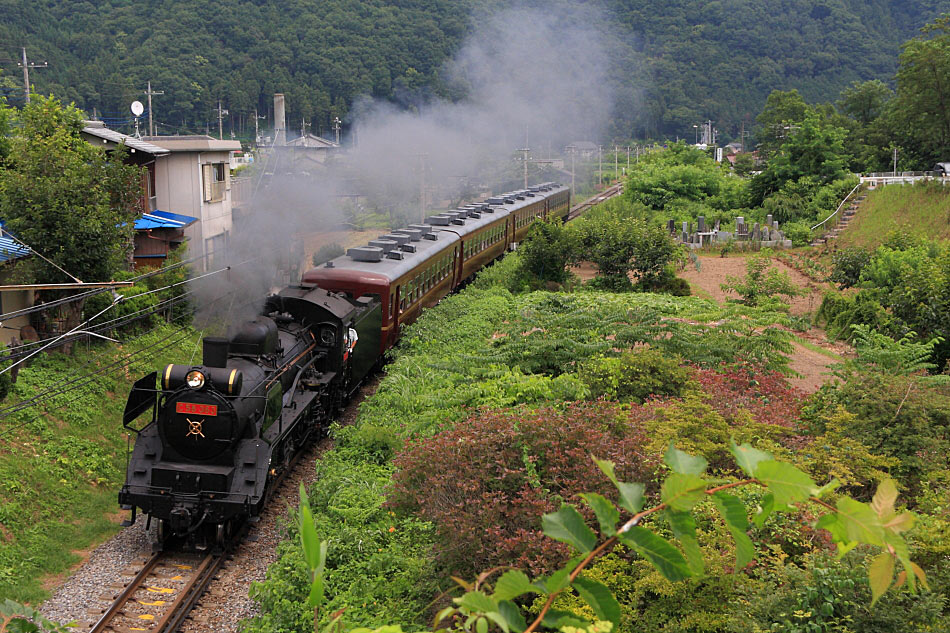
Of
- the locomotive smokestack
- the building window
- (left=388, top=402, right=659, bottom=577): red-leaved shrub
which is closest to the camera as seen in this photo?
(left=388, top=402, right=659, bottom=577): red-leaved shrub

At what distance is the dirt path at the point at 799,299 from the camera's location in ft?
50.2

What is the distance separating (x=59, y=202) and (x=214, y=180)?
11796 mm

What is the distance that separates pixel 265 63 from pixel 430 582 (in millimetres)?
48653

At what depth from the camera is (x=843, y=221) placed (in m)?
33.8

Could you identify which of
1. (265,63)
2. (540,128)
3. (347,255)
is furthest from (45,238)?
(540,128)

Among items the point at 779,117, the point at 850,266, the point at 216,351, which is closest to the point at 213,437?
the point at 216,351

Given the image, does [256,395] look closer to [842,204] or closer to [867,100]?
[842,204]

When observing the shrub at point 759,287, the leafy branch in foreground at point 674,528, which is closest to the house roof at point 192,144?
the shrub at point 759,287

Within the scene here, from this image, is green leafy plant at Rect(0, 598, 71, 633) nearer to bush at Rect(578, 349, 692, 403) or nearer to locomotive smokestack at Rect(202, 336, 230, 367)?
locomotive smokestack at Rect(202, 336, 230, 367)

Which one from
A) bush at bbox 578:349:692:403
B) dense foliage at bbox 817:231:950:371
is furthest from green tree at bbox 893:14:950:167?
bush at bbox 578:349:692:403

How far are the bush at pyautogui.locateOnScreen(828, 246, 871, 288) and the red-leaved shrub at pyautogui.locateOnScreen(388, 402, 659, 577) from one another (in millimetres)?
15479

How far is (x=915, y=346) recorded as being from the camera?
11945 mm

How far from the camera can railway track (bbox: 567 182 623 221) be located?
4634 centimetres

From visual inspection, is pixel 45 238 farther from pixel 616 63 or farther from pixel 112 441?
pixel 616 63
